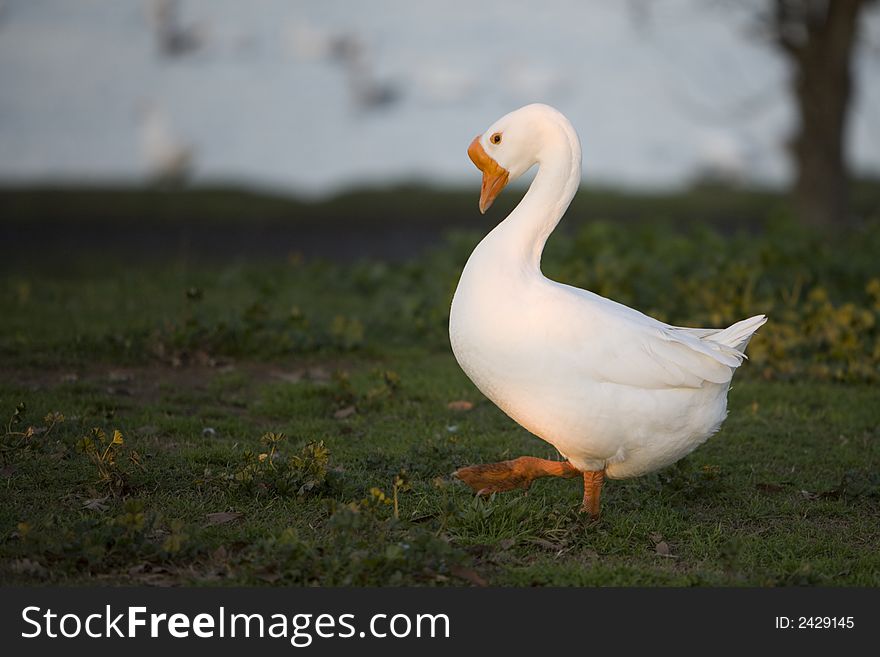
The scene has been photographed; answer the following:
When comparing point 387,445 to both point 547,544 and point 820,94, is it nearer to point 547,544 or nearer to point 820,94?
point 547,544

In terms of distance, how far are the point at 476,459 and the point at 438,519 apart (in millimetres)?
878

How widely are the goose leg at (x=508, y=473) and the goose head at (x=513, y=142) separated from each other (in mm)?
1164

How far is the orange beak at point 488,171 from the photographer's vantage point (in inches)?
190

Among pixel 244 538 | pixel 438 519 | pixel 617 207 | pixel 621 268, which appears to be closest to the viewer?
pixel 244 538

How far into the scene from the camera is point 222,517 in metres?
4.69

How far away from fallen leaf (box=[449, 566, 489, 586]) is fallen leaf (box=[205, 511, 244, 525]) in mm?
1105

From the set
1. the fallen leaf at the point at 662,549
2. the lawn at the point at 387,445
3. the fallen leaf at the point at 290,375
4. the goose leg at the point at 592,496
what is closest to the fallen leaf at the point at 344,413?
the lawn at the point at 387,445

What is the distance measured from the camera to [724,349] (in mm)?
4707

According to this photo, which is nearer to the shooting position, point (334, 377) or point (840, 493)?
point (840, 493)

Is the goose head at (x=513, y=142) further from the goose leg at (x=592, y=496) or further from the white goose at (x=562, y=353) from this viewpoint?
the goose leg at (x=592, y=496)

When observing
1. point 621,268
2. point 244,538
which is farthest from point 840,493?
point 621,268

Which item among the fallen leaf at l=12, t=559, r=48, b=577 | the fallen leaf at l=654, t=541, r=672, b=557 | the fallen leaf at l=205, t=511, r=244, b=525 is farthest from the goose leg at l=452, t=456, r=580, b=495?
the fallen leaf at l=12, t=559, r=48, b=577

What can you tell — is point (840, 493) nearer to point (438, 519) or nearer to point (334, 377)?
point (438, 519)

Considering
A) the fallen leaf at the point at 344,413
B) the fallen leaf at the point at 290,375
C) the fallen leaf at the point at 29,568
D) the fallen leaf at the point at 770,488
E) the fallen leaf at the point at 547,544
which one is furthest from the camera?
the fallen leaf at the point at 290,375
